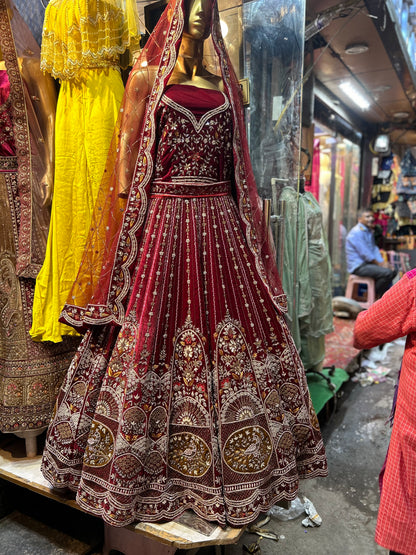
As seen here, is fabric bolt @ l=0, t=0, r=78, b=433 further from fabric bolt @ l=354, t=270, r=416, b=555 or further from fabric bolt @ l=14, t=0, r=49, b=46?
fabric bolt @ l=354, t=270, r=416, b=555

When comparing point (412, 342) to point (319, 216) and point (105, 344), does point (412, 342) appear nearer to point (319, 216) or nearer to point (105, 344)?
point (105, 344)

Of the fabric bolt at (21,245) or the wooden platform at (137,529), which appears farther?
the fabric bolt at (21,245)

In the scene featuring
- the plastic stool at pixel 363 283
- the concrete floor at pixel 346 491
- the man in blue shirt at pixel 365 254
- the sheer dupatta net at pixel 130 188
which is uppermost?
the sheer dupatta net at pixel 130 188

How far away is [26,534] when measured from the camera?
200cm

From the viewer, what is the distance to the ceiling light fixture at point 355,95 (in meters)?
5.36

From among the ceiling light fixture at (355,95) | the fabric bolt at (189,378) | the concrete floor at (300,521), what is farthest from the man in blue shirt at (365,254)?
the fabric bolt at (189,378)

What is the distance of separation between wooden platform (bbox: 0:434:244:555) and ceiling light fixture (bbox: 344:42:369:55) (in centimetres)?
429

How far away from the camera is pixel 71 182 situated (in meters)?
1.85

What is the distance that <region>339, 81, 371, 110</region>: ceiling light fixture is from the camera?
17.6 ft

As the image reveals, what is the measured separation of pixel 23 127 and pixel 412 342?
1744 millimetres

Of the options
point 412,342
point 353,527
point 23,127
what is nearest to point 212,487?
point 412,342

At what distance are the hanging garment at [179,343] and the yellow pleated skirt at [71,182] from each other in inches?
9.5

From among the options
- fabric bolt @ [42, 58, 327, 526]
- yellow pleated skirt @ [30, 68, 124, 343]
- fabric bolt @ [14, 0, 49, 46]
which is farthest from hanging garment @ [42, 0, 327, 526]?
fabric bolt @ [14, 0, 49, 46]

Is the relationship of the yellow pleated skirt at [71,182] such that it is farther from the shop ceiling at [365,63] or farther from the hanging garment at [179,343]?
the shop ceiling at [365,63]
